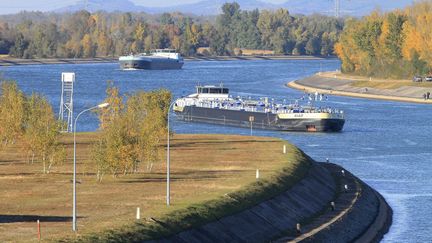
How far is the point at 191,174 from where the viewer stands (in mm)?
57625

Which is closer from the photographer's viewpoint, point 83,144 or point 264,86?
point 83,144

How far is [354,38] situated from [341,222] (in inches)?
5375

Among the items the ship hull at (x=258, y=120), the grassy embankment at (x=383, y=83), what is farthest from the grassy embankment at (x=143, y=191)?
the grassy embankment at (x=383, y=83)

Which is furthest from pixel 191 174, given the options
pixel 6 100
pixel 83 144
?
pixel 6 100

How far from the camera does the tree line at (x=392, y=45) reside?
168500mm

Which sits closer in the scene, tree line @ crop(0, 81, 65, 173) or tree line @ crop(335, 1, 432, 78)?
tree line @ crop(0, 81, 65, 173)

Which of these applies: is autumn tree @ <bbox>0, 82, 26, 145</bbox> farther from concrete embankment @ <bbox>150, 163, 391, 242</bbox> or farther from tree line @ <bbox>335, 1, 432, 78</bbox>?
tree line @ <bbox>335, 1, 432, 78</bbox>

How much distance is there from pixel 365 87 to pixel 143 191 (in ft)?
388

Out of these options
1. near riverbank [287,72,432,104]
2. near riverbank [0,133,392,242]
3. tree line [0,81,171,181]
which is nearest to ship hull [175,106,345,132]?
tree line [0,81,171,181]

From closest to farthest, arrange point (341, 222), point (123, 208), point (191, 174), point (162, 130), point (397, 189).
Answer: point (123, 208) → point (341, 222) → point (191, 174) → point (397, 189) → point (162, 130)

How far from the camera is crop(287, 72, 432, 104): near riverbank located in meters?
153

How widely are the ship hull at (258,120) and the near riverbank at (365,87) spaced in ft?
127

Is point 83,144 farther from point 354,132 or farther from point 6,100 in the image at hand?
point 354,132

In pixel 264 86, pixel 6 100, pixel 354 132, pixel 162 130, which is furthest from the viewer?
pixel 264 86
